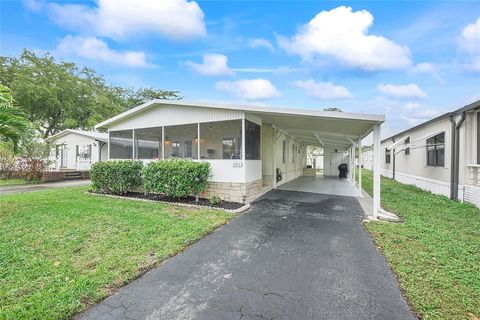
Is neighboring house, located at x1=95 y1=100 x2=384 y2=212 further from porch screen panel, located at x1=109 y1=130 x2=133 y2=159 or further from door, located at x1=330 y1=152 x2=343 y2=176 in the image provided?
door, located at x1=330 y1=152 x2=343 y2=176

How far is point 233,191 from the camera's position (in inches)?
307

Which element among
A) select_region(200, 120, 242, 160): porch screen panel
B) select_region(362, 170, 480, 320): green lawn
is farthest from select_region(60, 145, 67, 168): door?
select_region(362, 170, 480, 320): green lawn

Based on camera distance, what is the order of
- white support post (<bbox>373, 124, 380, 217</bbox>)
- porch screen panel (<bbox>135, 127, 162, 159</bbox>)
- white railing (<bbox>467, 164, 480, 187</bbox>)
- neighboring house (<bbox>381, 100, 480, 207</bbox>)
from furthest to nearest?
1. porch screen panel (<bbox>135, 127, 162, 159</bbox>)
2. neighboring house (<bbox>381, 100, 480, 207</bbox>)
3. white railing (<bbox>467, 164, 480, 187</bbox>)
4. white support post (<bbox>373, 124, 380, 217</bbox>)

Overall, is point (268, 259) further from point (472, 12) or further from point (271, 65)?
point (271, 65)

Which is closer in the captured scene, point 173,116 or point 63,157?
point 173,116

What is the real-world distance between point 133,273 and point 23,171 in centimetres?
1525

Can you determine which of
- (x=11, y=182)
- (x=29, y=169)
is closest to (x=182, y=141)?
(x=29, y=169)

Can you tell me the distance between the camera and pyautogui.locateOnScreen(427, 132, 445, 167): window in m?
9.41

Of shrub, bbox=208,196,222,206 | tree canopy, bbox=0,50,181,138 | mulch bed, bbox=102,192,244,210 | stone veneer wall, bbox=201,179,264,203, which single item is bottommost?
mulch bed, bbox=102,192,244,210

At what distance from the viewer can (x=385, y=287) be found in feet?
9.51

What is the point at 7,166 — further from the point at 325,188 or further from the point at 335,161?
the point at 335,161

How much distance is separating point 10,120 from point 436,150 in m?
14.4

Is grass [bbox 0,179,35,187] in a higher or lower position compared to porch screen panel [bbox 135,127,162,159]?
lower

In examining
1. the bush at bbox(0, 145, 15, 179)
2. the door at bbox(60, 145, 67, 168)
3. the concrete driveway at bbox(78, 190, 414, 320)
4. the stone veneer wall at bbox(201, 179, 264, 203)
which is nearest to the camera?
the concrete driveway at bbox(78, 190, 414, 320)
